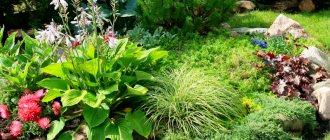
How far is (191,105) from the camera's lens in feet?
16.6

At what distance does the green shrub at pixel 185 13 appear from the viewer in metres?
7.39

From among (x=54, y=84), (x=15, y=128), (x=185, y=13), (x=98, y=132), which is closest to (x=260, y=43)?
(x=185, y=13)

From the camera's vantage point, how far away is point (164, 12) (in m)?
7.41

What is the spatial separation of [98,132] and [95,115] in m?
0.16

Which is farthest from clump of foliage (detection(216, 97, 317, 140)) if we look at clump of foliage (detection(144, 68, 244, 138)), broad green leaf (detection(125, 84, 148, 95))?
broad green leaf (detection(125, 84, 148, 95))

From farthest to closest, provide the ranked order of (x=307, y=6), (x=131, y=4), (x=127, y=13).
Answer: (x=307, y=6), (x=131, y=4), (x=127, y=13)

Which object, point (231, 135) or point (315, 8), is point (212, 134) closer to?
point (231, 135)

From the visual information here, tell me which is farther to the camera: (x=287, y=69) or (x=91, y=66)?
(x=287, y=69)

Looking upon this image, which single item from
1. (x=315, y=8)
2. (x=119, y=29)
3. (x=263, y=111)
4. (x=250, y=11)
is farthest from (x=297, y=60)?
(x=315, y=8)

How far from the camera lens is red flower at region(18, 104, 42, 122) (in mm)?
4801

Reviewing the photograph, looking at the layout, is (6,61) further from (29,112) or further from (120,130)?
(120,130)

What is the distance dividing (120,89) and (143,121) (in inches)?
16.0

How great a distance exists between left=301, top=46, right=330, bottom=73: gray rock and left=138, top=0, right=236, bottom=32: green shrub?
5.00 ft

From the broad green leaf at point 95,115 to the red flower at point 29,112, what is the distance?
469 millimetres
